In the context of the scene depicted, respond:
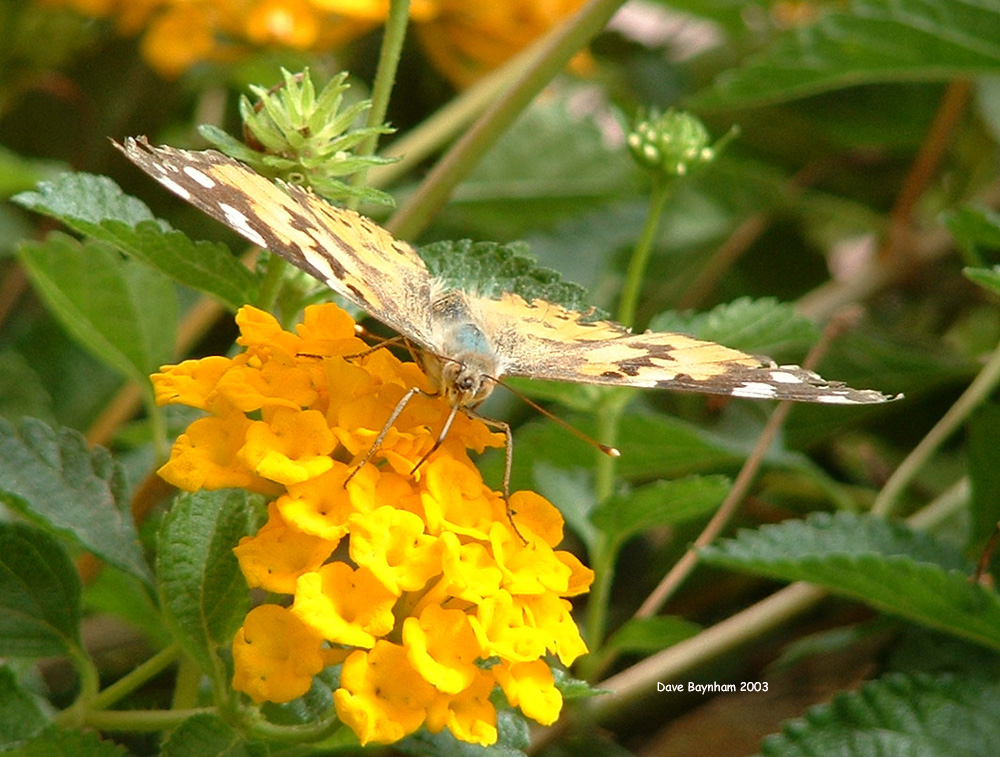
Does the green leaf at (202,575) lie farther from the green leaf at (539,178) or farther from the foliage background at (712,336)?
Answer: the green leaf at (539,178)

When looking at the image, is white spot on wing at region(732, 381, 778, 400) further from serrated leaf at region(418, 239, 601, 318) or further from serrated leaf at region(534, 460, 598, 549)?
serrated leaf at region(534, 460, 598, 549)

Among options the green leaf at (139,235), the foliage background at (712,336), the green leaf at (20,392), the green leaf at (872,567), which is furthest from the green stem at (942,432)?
the green leaf at (20,392)

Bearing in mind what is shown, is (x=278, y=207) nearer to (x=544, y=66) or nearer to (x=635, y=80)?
(x=544, y=66)

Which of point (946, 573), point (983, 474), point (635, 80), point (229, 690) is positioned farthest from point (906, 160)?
point (229, 690)

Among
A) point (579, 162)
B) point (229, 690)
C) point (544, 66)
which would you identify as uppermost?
point (544, 66)

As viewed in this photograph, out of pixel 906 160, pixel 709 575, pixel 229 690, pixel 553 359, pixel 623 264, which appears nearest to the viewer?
pixel 229 690

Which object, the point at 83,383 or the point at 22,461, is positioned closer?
the point at 22,461
